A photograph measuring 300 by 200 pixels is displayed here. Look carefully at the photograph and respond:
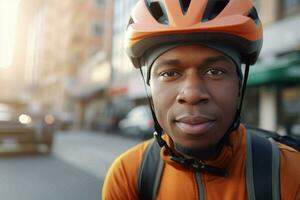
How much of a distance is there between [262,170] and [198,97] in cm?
40

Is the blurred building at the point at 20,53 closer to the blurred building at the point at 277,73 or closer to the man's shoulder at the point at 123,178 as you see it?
the blurred building at the point at 277,73

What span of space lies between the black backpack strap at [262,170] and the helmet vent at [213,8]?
544 mm

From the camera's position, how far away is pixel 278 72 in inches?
437

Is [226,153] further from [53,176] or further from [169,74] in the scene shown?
[53,176]

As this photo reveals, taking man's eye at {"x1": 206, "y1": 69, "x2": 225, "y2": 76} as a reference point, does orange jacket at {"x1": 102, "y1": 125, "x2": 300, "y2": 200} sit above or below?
below

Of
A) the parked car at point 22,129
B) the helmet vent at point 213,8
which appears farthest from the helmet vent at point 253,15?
the parked car at point 22,129

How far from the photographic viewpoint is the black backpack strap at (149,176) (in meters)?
1.41

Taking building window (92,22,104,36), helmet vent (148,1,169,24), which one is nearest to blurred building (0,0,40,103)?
building window (92,22,104,36)

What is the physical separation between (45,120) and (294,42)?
27.3 ft

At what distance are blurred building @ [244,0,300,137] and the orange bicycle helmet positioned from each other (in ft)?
32.9

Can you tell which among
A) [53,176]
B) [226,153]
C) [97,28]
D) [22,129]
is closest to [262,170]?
[226,153]

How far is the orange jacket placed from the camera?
133cm

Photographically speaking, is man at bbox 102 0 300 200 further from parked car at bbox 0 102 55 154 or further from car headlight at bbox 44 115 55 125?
car headlight at bbox 44 115 55 125

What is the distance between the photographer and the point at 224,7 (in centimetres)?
141
